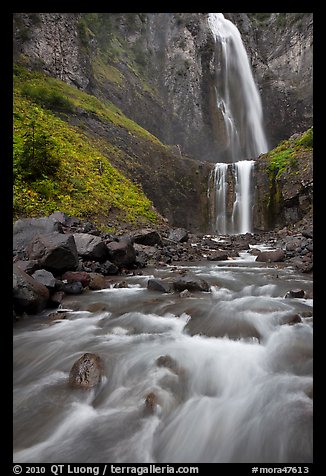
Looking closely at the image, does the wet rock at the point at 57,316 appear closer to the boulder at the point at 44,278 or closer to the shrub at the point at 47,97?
the boulder at the point at 44,278

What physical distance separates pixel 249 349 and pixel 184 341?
965 mm

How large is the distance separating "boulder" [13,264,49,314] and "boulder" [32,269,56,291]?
48 centimetres

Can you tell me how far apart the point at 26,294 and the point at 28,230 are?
379cm

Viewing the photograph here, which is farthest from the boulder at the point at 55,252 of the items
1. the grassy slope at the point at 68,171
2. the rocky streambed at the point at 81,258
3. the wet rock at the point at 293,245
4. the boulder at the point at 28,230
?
the wet rock at the point at 293,245

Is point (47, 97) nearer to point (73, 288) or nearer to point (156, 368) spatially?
point (73, 288)

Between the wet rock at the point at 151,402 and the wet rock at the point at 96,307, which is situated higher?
the wet rock at the point at 96,307

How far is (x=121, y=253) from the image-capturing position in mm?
9562

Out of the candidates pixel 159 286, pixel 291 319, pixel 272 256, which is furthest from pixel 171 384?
pixel 272 256

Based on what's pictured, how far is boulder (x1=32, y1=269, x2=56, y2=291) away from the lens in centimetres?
654

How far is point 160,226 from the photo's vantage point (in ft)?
55.6

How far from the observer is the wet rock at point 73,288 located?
700 cm

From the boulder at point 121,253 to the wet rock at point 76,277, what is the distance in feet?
6.05
